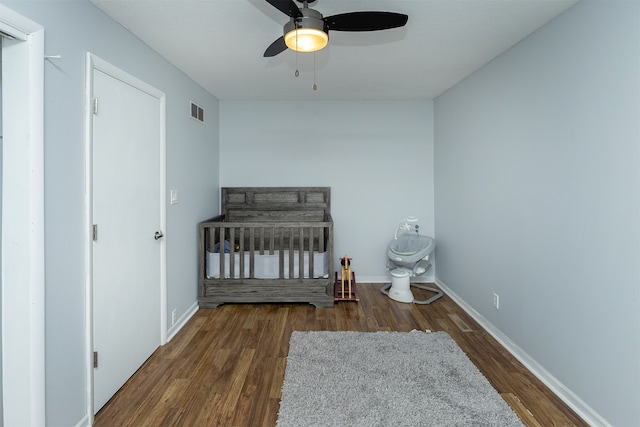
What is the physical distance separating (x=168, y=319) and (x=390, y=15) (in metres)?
2.82

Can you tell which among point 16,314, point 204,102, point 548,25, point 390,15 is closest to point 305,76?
point 204,102

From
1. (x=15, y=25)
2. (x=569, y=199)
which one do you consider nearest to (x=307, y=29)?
(x=15, y=25)

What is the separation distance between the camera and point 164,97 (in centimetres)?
282

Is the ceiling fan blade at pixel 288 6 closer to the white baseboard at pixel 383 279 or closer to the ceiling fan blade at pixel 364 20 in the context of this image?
the ceiling fan blade at pixel 364 20

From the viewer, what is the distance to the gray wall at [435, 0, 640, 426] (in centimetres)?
169

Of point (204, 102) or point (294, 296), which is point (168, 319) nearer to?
point (294, 296)

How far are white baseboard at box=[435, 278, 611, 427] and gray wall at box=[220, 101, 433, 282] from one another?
1605 mm

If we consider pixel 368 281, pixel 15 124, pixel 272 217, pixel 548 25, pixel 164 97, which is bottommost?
pixel 368 281

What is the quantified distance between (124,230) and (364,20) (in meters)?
1.99

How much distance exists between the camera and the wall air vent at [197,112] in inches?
138

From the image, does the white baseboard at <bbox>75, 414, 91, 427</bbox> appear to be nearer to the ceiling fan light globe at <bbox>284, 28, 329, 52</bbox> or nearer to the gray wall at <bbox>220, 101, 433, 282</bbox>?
the ceiling fan light globe at <bbox>284, 28, 329, 52</bbox>

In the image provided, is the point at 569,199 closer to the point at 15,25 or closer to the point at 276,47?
the point at 276,47

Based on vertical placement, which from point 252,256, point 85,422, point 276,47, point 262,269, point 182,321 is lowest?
point 85,422

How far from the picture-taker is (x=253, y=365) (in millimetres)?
2477
